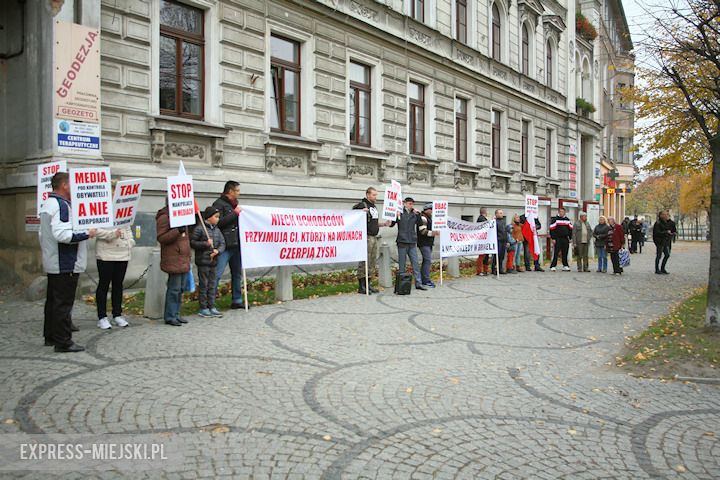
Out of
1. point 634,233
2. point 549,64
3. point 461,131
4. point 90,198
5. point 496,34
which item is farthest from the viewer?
point 549,64

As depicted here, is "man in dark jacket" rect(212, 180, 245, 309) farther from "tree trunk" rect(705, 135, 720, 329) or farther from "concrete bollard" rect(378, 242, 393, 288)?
"tree trunk" rect(705, 135, 720, 329)

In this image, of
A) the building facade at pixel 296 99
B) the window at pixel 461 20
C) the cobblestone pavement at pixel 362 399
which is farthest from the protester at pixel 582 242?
the cobblestone pavement at pixel 362 399

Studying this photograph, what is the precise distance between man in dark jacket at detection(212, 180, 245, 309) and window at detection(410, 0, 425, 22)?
1304 centimetres

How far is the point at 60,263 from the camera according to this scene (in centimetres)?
642

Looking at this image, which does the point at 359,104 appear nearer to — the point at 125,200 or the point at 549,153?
the point at 125,200

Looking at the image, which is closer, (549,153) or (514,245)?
(514,245)

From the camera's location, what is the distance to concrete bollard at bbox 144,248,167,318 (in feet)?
28.2

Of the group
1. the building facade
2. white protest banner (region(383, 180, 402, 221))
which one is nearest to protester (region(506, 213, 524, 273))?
the building facade

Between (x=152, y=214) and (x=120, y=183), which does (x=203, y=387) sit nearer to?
(x=120, y=183)

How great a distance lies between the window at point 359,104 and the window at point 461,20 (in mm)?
6583

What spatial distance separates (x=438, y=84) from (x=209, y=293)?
1470 centimetres

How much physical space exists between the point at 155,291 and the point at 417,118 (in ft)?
45.5

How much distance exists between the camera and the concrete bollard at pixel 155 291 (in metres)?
8.61

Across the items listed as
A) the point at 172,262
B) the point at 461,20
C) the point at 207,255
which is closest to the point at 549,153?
the point at 461,20
